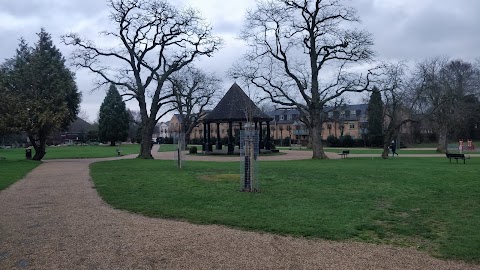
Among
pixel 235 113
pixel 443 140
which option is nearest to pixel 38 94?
pixel 235 113

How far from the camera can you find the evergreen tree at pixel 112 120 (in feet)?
261

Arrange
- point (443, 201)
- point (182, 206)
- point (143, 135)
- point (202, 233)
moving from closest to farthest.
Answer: point (202, 233) → point (182, 206) → point (443, 201) → point (143, 135)

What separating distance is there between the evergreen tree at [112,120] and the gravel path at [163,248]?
73.3 meters

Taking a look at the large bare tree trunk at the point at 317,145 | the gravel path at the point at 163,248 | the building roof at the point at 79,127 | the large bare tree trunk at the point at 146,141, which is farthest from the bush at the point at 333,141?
the building roof at the point at 79,127

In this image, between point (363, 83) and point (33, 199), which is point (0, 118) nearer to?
point (33, 199)

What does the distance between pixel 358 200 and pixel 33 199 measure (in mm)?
8615

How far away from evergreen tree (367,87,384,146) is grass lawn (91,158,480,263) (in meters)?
48.9

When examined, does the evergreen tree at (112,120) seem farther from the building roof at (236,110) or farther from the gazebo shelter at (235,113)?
the building roof at (236,110)

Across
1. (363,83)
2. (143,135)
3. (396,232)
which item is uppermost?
(363,83)

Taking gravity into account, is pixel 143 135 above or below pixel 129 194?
above

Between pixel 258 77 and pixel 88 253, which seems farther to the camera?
pixel 258 77

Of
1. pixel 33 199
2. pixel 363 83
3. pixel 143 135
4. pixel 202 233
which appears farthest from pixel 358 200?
pixel 143 135

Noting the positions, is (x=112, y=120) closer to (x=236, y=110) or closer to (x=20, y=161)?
(x=236, y=110)

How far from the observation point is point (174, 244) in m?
6.63
